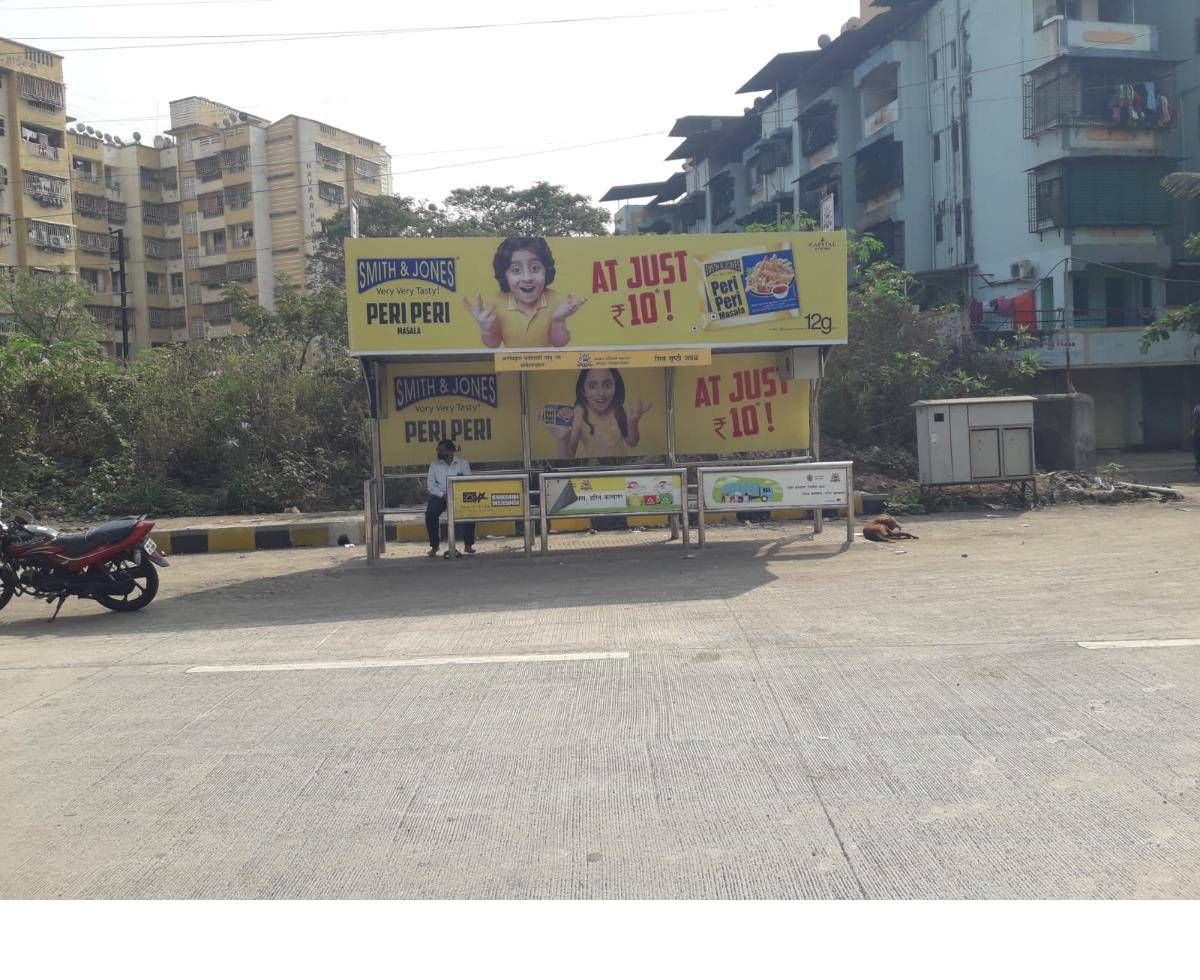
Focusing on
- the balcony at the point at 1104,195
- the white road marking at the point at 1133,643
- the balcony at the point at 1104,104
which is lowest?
the white road marking at the point at 1133,643

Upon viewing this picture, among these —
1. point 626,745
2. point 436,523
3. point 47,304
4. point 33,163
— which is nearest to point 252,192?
point 33,163

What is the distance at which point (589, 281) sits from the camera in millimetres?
12344

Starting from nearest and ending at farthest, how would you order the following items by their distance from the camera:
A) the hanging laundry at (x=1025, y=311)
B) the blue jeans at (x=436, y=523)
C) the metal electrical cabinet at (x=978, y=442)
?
1. the blue jeans at (x=436, y=523)
2. the metal electrical cabinet at (x=978, y=442)
3. the hanging laundry at (x=1025, y=311)

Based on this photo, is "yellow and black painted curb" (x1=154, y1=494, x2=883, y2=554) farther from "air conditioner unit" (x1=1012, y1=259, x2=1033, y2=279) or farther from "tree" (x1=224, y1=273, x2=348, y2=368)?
"air conditioner unit" (x1=1012, y1=259, x2=1033, y2=279)

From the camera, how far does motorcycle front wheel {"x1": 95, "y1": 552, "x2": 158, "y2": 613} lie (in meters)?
10.3

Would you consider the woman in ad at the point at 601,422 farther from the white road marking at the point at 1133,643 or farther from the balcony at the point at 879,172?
the balcony at the point at 879,172

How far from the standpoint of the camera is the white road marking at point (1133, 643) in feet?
23.4

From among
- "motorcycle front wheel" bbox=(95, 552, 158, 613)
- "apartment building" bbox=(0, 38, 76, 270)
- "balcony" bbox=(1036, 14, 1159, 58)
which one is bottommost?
"motorcycle front wheel" bbox=(95, 552, 158, 613)

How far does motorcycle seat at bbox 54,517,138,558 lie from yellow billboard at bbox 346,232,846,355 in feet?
10.7

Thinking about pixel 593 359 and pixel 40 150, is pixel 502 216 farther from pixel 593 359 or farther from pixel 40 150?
pixel 593 359

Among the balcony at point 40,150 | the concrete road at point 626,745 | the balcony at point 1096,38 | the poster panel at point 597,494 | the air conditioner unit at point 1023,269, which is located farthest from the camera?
the balcony at point 40,150

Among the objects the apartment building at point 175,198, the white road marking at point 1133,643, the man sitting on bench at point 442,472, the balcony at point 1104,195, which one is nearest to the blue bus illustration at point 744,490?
the man sitting on bench at point 442,472

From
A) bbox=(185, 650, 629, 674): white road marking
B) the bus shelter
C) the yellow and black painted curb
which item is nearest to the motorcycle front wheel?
the bus shelter

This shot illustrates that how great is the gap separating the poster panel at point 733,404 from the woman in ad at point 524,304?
2.29 m
